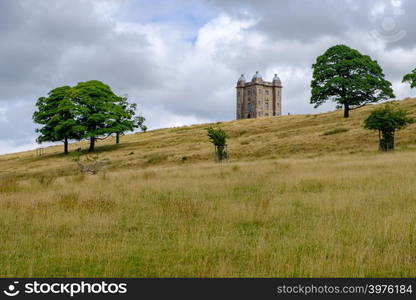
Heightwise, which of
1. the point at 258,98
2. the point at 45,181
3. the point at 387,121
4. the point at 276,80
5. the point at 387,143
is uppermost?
the point at 276,80

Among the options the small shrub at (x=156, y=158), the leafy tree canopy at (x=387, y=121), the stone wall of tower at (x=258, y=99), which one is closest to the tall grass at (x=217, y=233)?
the leafy tree canopy at (x=387, y=121)

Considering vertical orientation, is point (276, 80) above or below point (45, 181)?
above

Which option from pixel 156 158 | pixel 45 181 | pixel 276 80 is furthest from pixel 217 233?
pixel 276 80

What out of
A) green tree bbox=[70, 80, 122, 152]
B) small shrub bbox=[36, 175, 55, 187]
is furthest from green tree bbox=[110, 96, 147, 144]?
small shrub bbox=[36, 175, 55, 187]

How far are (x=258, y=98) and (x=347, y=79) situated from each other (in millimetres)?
82306

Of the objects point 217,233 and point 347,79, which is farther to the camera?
point 347,79

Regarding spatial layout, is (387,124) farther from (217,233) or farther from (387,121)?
(217,233)

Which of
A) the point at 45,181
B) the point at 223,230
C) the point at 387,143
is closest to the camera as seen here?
the point at 223,230

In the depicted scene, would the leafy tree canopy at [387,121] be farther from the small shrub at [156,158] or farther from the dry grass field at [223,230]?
the small shrub at [156,158]

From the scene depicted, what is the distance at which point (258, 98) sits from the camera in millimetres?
135250

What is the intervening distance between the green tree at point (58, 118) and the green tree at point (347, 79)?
3191 centimetres

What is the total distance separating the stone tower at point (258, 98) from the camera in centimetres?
13525

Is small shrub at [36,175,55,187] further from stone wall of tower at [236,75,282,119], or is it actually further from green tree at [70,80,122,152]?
stone wall of tower at [236,75,282,119]

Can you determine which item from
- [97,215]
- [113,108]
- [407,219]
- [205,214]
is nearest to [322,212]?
[407,219]
